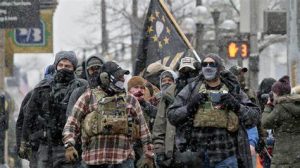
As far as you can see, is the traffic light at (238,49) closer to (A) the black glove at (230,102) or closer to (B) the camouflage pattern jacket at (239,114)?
(B) the camouflage pattern jacket at (239,114)

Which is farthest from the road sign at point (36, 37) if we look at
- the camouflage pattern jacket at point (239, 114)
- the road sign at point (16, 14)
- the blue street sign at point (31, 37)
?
the camouflage pattern jacket at point (239, 114)

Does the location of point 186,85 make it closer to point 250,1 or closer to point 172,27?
point 172,27

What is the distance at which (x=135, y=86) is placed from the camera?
44.7 feet

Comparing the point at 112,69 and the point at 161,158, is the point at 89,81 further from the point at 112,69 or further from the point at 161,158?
the point at 161,158

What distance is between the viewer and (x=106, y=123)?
11.0 m

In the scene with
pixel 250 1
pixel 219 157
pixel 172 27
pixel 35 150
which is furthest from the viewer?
pixel 250 1

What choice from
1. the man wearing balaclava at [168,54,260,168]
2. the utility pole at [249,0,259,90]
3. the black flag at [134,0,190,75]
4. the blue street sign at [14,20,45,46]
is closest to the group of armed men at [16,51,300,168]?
the man wearing balaclava at [168,54,260,168]

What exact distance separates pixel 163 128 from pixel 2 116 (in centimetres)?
628

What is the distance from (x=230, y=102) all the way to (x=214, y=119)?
21 centimetres

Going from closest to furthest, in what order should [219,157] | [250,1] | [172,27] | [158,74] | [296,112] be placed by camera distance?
[219,157], [296,112], [158,74], [172,27], [250,1]

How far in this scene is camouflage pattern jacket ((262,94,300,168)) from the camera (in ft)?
41.0

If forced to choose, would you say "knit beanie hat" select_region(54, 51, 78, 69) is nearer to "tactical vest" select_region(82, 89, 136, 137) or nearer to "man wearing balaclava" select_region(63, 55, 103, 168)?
"man wearing balaclava" select_region(63, 55, 103, 168)

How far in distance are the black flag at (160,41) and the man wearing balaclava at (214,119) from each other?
4973mm

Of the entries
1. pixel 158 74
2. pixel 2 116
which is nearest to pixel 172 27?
pixel 158 74
